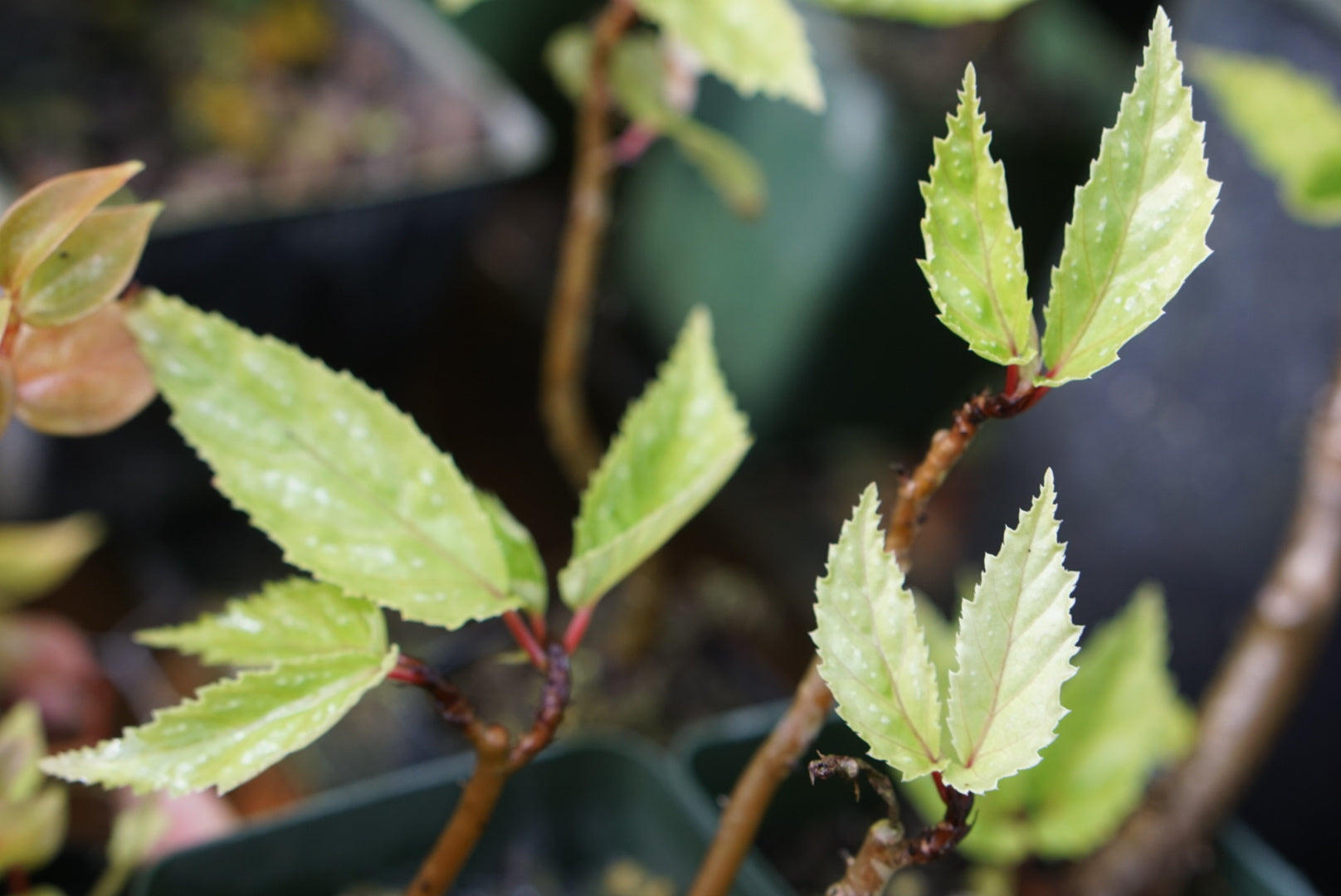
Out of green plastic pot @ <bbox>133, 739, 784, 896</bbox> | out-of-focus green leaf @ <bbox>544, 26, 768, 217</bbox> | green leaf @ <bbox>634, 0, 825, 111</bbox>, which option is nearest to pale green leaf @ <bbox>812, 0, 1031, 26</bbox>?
green leaf @ <bbox>634, 0, 825, 111</bbox>

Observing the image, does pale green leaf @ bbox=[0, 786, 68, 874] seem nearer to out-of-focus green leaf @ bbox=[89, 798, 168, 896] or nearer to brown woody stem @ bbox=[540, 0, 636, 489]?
out-of-focus green leaf @ bbox=[89, 798, 168, 896]

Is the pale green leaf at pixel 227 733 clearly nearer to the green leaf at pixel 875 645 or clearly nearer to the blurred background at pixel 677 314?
the green leaf at pixel 875 645

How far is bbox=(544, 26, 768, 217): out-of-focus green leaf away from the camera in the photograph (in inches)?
17.0

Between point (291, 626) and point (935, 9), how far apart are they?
204mm

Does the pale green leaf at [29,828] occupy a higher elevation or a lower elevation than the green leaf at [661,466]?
lower

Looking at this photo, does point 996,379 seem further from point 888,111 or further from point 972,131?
point 972,131

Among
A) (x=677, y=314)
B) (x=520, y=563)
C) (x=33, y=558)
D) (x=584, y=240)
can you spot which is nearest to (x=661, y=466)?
(x=520, y=563)

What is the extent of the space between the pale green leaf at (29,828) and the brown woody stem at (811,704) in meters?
0.16

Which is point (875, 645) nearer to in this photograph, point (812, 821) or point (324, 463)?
point (324, 463)

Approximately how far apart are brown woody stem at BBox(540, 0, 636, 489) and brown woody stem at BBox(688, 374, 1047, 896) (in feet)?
0.70

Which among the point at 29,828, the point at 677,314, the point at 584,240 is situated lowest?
the point at 677,314

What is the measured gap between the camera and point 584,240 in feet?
1.48

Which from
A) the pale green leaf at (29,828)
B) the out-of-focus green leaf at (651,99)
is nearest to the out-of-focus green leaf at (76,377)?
the pale green leaf at (29,828)

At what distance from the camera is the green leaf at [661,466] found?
0.26 metres
